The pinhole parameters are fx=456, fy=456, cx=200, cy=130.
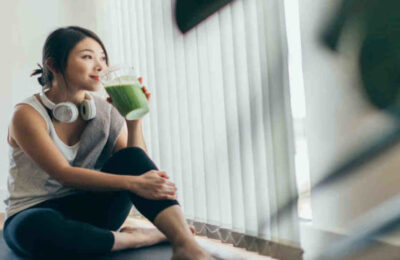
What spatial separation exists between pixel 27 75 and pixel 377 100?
2292mm

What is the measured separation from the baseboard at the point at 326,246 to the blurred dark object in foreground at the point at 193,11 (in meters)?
0.86

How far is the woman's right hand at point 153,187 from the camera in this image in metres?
1.34

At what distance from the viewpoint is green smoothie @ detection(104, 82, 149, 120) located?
1291mm

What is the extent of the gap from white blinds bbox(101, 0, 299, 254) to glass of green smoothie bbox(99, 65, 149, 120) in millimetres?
460

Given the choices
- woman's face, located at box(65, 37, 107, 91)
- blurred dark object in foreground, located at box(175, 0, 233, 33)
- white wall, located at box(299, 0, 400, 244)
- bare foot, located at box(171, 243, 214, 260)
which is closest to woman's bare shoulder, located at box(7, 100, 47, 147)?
woman's face, located at box(65, 37, 107, 91)

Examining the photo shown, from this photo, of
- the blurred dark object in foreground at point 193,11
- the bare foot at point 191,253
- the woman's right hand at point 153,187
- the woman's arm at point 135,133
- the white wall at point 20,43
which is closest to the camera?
the bare foot at point 191,253

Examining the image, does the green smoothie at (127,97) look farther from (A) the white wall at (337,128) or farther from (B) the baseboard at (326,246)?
(B) the baseboard at (326,246)

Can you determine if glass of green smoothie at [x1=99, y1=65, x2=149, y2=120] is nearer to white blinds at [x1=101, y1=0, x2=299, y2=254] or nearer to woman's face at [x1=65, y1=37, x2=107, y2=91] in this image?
woman's face at [x1=65, y1=37, x2=107, y2=91]

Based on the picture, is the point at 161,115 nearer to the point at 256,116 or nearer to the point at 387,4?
the point at 256,116

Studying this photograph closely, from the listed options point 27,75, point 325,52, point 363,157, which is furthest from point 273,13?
point 27,75

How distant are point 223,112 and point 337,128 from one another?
1.57 feet

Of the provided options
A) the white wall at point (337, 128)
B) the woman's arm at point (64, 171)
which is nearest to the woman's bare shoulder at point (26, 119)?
the woman's arm at point (64, 171)

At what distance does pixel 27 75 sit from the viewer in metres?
2.93

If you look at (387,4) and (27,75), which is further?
(27,75)
